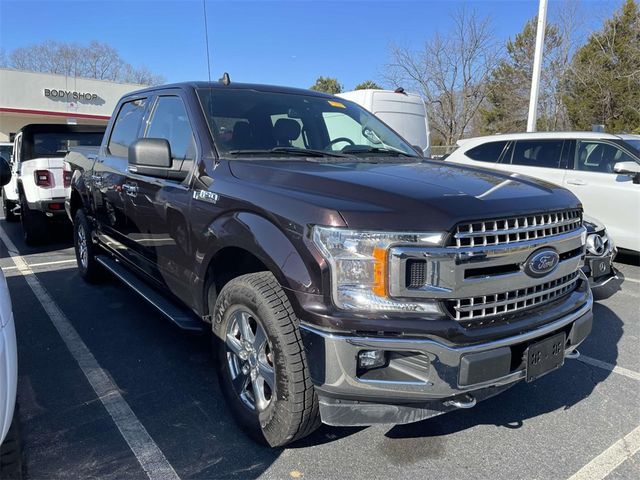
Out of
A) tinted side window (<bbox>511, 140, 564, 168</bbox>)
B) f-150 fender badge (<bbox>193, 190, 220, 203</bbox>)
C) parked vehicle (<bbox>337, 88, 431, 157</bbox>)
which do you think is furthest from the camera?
parked vehicle (<bbox>337, 88, 431, 157</bbox>)

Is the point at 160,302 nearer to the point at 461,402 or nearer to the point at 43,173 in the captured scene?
the point at 461,402

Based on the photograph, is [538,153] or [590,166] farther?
[538,153]

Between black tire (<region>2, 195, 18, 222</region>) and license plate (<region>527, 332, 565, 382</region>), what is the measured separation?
34.7ft

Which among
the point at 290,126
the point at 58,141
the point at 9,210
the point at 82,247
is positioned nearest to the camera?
the point at 290,126

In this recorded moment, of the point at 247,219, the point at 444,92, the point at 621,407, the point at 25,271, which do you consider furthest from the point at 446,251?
the point at 444,92

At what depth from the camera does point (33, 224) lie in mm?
7473

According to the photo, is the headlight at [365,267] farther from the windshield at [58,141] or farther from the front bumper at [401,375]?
the windshield at [58,141]

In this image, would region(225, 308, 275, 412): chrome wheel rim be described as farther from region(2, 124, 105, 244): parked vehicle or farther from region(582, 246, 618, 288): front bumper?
region(2, 124, 105, 244): parked vehicle

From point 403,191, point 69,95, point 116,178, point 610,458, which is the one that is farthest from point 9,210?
point 69,95

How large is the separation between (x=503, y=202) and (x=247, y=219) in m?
1.24

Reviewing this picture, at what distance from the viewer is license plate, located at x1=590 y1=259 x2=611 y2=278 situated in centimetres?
462

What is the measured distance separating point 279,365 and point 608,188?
5.99 m

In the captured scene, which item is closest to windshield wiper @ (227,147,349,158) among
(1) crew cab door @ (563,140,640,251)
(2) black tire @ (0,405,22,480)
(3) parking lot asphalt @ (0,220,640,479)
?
(3) parking lot asphalt @ (0,220,640,479)

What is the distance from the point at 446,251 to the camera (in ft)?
6.72
